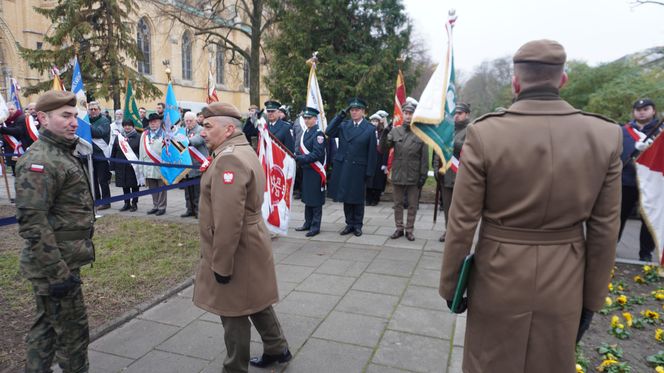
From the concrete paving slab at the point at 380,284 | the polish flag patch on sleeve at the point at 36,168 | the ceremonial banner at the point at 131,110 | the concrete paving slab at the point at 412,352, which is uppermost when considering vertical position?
the ceremonial banner at the point at 131,110

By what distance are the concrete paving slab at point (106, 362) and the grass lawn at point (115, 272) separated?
54cm

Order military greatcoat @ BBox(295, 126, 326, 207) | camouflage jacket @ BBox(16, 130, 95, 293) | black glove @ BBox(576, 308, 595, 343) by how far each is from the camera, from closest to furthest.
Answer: black glove @ BBox(576, 308, 595, 343) → camouflage jacket @ BBox(16, 130, 95, 293) → military greatcoat @ BBox(295, 126, 326, 207)

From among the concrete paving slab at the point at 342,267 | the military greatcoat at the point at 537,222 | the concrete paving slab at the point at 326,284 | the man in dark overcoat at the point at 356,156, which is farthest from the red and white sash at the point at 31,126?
the military greatcoat at the point at 537,222

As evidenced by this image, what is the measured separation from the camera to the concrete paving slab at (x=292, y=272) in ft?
17.3

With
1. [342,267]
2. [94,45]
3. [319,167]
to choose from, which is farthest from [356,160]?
[94,45]

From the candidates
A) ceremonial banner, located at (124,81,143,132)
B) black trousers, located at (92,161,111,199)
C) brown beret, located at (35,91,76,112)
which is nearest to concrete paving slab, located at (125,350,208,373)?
brown beret, located at (35,91,76,112)

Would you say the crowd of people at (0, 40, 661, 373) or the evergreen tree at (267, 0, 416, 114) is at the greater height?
the evergreen tree at (267, 0, 416, 114)

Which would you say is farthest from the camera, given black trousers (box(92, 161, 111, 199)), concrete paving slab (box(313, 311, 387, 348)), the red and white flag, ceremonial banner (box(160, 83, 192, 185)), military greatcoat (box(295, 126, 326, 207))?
black trousers (box(92, 161, 111, 199))

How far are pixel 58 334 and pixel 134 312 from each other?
140cm

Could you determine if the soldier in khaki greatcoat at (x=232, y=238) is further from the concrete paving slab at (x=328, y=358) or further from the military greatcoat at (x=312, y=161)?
the military greatcoat at (x=312, y=161)

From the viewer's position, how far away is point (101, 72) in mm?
18203

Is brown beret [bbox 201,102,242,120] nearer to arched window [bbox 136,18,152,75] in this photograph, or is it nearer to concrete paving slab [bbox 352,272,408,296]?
concrete paving slab [bbox 352,272,408,296]

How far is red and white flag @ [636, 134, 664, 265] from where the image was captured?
511cm

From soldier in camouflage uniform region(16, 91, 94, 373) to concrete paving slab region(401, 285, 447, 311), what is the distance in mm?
2993
